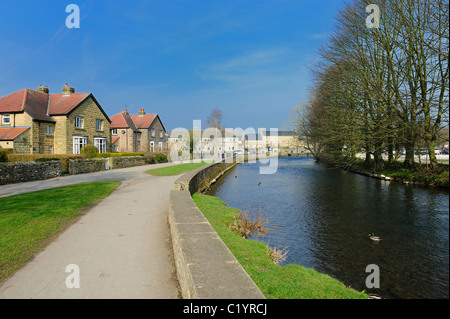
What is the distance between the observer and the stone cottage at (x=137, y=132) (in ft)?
164

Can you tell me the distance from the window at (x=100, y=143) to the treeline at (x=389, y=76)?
2961 cm

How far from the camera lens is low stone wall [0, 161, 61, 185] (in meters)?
17.3

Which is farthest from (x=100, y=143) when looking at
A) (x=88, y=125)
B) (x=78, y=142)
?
(x=78, y=142)

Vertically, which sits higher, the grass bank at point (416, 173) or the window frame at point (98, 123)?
the window frame at point (98, 123)

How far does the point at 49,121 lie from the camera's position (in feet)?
108

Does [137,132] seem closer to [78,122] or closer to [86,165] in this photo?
[78,122]

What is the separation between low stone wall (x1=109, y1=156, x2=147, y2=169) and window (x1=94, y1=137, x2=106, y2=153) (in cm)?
858

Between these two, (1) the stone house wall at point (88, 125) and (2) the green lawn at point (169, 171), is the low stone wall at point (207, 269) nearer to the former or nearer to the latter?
(2) the green lawn at point (169, 171)

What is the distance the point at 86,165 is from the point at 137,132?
2888 centimetres

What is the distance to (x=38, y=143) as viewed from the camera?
31703 mm

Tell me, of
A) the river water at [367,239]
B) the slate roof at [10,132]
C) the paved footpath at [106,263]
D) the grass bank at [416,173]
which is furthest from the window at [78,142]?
the grass bank at [416,173]
